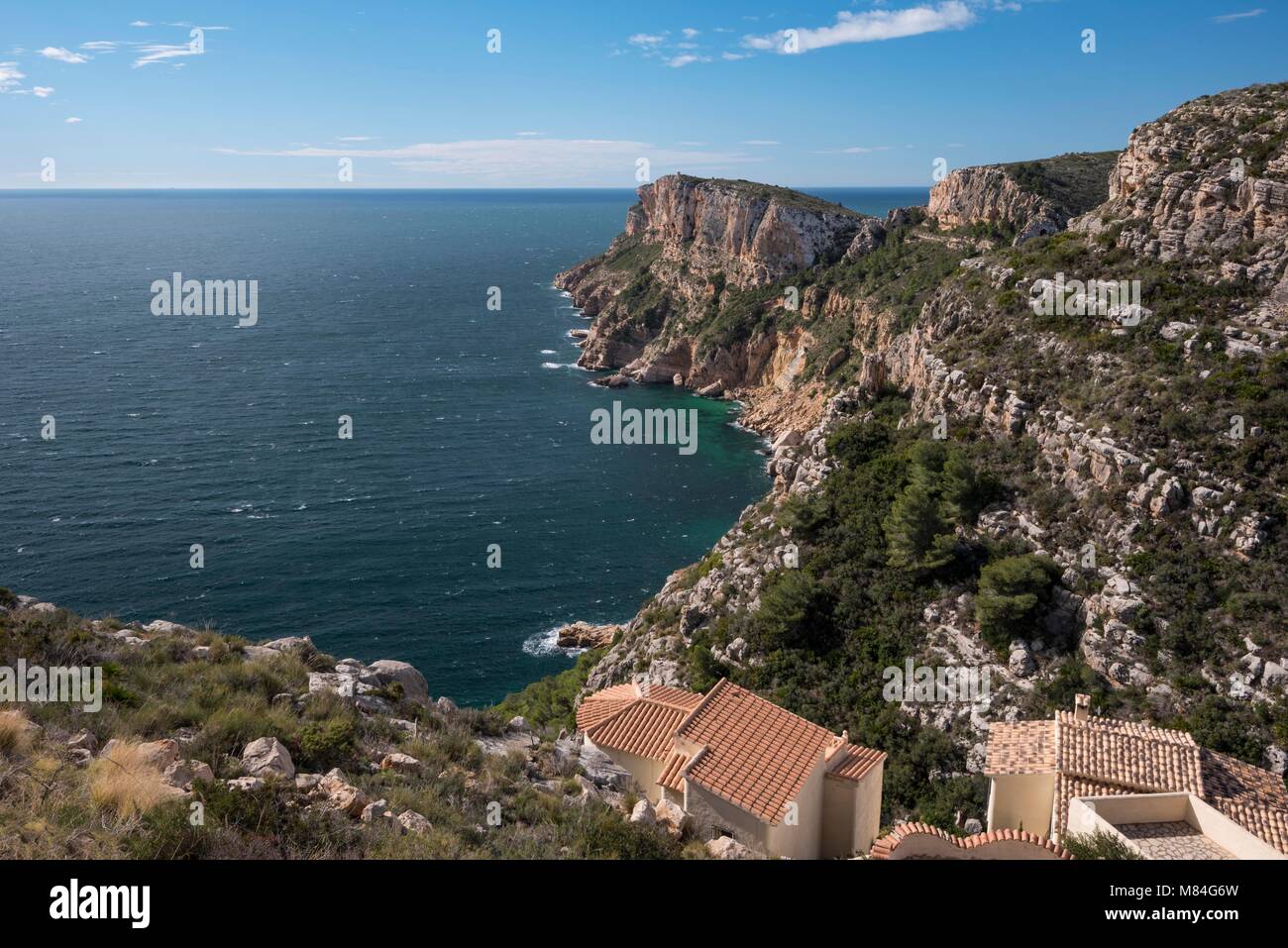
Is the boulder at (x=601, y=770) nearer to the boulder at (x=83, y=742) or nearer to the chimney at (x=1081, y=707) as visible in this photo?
the boulder at (x=83, y=742)

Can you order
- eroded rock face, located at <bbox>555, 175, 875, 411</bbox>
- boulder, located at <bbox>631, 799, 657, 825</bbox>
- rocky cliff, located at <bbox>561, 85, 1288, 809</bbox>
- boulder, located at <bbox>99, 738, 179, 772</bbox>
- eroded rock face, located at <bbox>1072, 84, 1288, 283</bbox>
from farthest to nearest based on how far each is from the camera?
1. eroded rock face, located at <bbox>555, 175, 875, 411</bbox>
2. eroded rock face, located at <bbox>1072, 84, 1288, 283</bbox>
3. rocky cliff, located at <bbox>561, 85, 1288, 809</bbox>
4. boulder, located at <bbox>631, 799, 657, 825</bbox>
5. boulder, located at <bbox>99, 738, 179, 772</bbox>

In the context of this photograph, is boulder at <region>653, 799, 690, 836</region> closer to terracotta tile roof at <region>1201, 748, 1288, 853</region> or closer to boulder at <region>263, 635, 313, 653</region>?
boulder at <region>263, 635, 313, 653</region>

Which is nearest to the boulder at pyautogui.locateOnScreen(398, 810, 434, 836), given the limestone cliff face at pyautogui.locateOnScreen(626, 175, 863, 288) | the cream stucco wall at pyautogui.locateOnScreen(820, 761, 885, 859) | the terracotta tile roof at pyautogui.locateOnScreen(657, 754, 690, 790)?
the terracotta tile roof at pyautogui.locateOnScreen(657, 754, 690, 790)

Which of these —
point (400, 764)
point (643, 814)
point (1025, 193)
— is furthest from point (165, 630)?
point (1025, 193)

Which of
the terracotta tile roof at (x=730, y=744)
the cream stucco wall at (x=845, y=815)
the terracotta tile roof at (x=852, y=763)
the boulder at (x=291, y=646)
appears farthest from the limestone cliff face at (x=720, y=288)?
the boulder at (x=291, y=646)

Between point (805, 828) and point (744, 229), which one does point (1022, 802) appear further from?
point (744, 229)
